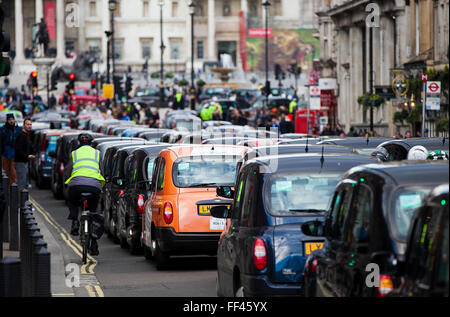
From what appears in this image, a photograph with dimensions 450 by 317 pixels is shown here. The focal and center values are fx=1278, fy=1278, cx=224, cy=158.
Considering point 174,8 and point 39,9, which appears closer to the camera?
point 39,9

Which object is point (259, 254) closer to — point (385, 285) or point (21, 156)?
point (385, 285)

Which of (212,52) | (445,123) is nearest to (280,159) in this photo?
(445,123)

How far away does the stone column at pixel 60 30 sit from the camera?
159m

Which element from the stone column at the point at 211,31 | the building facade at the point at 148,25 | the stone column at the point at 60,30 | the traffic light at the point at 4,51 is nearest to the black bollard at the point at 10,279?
the traffic light at the point at 4,51

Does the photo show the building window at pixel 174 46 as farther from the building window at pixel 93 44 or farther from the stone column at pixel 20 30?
the stone column at pixel 20 30

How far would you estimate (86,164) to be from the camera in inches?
674

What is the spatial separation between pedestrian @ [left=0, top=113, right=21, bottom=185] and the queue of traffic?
579cm

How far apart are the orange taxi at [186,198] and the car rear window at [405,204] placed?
7.72 m

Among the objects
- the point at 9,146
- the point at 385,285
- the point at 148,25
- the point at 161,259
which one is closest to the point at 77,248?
the point at 161,259

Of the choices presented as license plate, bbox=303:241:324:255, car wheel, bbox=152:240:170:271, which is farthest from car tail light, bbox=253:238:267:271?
car wheel, bbox=152:240:170:271

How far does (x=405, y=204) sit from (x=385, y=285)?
0.80m

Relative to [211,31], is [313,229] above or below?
below

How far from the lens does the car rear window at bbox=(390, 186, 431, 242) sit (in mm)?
7508

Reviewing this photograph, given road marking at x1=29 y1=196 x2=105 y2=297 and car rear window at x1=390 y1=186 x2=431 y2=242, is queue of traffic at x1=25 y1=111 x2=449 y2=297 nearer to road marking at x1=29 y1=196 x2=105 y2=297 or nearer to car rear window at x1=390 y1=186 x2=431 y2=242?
car rear window at x1=390 y1=186 x2=431 y2=242
